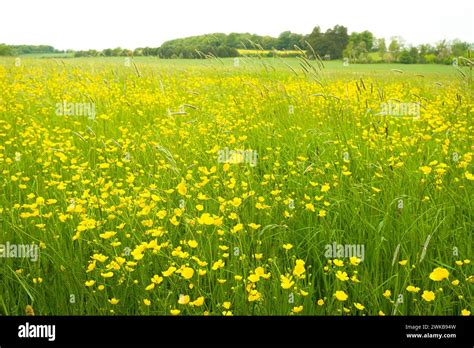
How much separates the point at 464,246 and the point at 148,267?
1604 mm

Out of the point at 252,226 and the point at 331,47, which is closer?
the point at 252,226

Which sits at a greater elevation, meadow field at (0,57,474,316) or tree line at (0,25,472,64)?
tree line at (0,25,472,64)

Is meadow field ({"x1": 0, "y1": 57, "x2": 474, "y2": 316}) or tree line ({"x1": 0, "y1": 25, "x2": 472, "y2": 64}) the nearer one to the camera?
meadow field ({"x1": 0, "y1": 57, "x2": 474, "y2": 316})

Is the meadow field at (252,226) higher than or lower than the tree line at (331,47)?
lower

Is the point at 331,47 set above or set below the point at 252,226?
above

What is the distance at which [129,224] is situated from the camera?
2.38 meters

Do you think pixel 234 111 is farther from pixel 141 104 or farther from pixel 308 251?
pixel 308 251

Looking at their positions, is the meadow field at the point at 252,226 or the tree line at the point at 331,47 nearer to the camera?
the meadow field at the point at 252,226

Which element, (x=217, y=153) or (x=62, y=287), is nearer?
(x=62, y=287)
